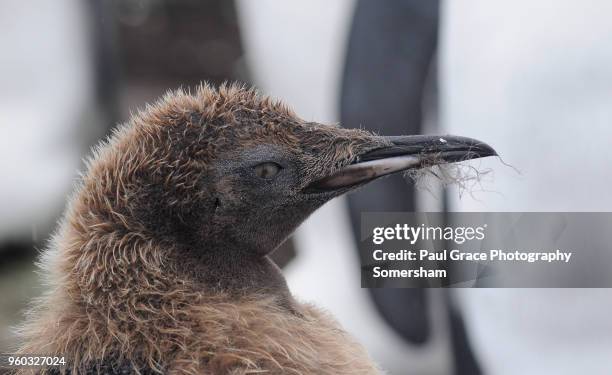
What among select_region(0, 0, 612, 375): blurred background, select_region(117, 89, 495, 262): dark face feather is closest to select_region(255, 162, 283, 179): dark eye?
select_region(117, 89, 495, 262): dark face feather

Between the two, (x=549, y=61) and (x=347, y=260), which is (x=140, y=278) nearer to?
(x=347, y=260)

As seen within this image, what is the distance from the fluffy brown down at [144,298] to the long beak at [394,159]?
0.27 feet

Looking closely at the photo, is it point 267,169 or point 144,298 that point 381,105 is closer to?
point 267,169

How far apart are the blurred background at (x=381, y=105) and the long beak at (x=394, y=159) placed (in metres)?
0.30

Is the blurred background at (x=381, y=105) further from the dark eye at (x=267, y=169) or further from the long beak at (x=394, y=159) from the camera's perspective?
the dark eye at (x=267, y=169)

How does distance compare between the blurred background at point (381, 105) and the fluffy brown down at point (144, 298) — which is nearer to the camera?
the fluffy brown down at point (144, 298)

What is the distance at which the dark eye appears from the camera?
0.73m

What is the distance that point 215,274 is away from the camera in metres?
0.74

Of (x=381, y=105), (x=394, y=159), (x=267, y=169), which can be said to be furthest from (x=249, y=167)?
(x=381, y=105)

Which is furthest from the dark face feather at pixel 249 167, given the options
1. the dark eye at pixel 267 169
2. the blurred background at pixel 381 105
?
the blurred background at pixel 381 105

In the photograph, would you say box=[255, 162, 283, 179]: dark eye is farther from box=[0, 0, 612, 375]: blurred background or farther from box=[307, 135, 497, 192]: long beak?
→ box=[0, 0, 612, 375]: blurred background

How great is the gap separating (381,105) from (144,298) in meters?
0.69

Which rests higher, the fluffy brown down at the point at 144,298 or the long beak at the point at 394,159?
the long beak at the point at 394,159

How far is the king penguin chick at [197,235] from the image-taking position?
0.68 m
